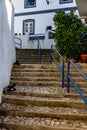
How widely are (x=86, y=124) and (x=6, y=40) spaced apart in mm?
3837

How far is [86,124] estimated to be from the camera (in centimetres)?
589

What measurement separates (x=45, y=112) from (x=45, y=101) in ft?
1.91

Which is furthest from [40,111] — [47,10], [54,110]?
[47,10]

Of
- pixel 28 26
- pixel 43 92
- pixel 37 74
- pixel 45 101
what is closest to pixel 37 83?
pixel 37 74

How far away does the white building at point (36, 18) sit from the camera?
1892 centimetres

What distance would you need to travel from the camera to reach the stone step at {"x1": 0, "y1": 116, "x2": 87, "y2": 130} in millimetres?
5688

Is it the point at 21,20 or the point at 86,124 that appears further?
the point at 21,20

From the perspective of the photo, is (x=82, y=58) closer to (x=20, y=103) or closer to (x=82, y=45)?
(x=82, y=45)

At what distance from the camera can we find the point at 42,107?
6.78m

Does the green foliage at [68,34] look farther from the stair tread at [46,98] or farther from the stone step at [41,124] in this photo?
the stone step at [41,124]

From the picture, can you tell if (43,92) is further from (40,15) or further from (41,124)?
(40,15)

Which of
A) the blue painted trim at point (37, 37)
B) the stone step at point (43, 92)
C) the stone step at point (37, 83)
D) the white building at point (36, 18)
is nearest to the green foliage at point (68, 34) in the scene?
the stone step at point (37, 83)

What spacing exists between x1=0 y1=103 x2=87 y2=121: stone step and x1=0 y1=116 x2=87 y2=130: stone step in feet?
0.40

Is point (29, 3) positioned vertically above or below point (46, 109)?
above
